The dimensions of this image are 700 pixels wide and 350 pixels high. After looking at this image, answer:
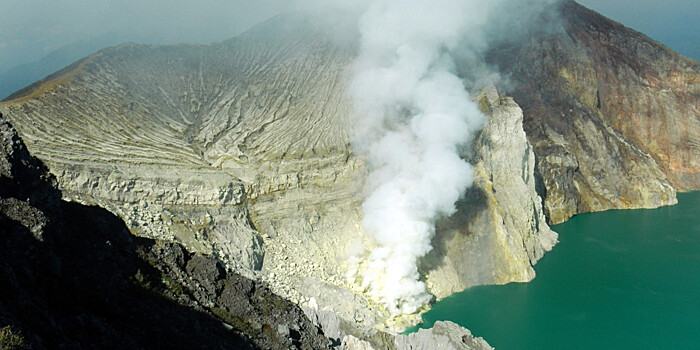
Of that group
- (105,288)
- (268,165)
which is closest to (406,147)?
(268,165)

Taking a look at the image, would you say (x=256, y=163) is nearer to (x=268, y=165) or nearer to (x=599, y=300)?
(x=268, y=165)

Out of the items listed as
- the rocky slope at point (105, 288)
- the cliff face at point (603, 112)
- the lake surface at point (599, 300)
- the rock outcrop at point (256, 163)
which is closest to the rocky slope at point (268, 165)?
the rock outcrop at point (256, 163)

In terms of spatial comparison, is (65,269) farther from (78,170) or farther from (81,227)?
(78,170)

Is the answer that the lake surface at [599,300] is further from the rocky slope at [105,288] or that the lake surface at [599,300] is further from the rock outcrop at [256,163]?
the rocky slope at [105,288]

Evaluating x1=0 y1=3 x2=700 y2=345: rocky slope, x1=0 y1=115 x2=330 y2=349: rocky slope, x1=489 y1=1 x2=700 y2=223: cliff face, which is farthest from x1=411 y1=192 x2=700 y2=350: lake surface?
x1=0 y1=115 x2=330 y2=349: rocky slope

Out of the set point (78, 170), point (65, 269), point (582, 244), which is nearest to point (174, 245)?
point (65, 269)
